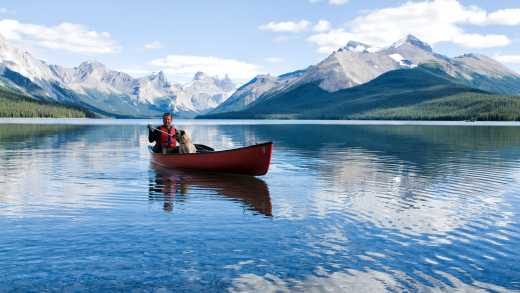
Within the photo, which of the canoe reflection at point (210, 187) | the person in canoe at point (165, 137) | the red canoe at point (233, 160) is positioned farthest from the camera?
the person in canoe at point (165, 137)

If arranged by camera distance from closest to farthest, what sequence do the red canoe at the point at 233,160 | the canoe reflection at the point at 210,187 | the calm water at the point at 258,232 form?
the calm water at the point at 258,232, the canoe reflection at the point at 210,187, the red canoe at the point at 233,160

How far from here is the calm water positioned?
14008mm

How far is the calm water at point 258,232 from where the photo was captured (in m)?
14.0

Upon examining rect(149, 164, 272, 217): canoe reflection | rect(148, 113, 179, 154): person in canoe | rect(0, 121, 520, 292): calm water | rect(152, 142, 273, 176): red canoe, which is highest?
rect(148, 113, 179, 154): person in canoe

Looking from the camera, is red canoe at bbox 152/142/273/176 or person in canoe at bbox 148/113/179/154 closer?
red canoe at bbox 152/142/273/176

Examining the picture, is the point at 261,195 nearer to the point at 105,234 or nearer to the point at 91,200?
the point at 91,200

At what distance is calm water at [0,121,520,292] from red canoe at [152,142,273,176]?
95 cm

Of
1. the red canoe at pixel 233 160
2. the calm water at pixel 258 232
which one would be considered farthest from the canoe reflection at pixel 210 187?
the red canoe at pixel 233 160

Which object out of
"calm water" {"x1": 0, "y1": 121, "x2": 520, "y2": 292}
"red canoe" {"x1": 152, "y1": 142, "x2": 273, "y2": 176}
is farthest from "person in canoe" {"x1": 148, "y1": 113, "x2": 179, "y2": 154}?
"calm water" {"x1": 0, "y1": 121, "x2": 520, "y2": 292}

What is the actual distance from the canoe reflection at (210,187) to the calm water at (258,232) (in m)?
0.10

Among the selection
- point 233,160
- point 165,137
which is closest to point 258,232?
point 233,160

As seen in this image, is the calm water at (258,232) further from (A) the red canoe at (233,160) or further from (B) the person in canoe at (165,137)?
(B) the person in canoe at (165,137)

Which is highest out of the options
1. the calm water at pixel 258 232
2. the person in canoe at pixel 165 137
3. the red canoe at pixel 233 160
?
the person in canoe at pixel 165 137

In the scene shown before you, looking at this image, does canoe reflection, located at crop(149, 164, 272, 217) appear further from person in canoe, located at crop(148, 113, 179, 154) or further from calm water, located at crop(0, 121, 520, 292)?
person in canoe, located at crop(148, 113, 179, 154)
